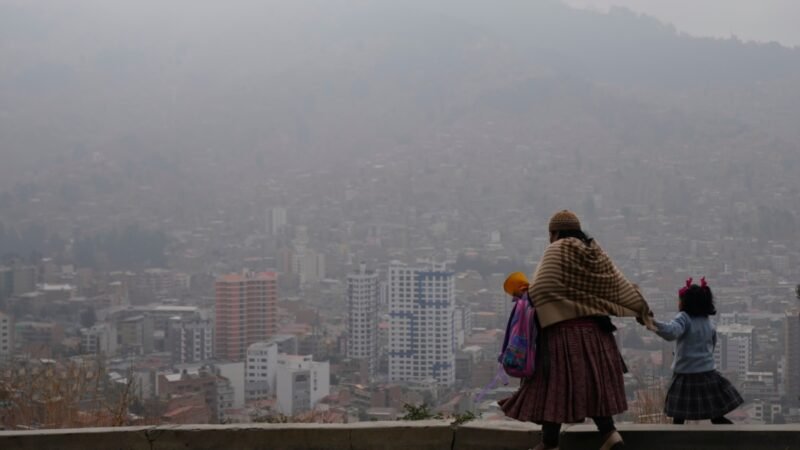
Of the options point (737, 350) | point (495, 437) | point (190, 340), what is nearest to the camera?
point (495, 437)

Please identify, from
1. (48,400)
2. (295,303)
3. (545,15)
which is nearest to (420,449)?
(48,400)

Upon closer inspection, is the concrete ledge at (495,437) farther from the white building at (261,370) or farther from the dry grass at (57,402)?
the white building at (261,370)

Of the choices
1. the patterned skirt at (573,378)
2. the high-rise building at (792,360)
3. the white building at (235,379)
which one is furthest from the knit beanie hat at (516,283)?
the white building at (235,379)

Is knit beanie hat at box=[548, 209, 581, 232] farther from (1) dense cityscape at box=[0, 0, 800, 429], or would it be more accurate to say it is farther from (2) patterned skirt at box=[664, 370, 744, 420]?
(1) dense cityscape at box=[0, 0, 800, 429]

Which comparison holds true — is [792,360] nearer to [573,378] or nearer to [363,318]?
[573,378]

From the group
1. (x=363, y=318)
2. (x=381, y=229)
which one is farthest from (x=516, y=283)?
(x=381, y=229)

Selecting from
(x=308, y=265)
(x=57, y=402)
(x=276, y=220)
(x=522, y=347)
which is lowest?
(x=308, y=265)

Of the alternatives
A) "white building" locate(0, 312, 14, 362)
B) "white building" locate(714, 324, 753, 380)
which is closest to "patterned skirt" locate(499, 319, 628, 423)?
"white building" locate(714, 324, 753, 380)
